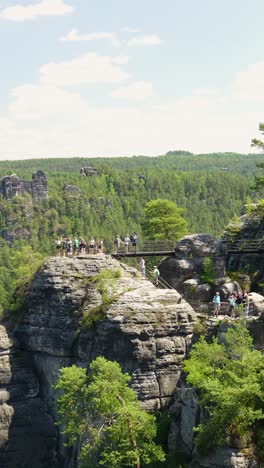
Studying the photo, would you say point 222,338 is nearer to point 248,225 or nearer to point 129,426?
point 129,426

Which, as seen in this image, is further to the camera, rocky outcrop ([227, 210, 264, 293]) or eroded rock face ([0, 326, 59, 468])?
rocky outcrop ([227, 210, 264, 293])

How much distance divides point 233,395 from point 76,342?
14051mm

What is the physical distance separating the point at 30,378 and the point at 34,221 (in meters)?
117

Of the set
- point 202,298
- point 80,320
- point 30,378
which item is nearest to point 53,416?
point 30,378

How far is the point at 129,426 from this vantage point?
2697 centimetres

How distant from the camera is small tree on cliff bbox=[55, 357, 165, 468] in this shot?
27.1 meters

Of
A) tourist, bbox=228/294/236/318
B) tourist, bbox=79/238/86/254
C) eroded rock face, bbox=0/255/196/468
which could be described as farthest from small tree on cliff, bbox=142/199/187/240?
tourist, bbox=228/294/236/318

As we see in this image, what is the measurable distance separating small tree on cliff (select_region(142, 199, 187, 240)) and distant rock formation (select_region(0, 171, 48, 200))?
339 feet

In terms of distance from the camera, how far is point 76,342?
3578cm

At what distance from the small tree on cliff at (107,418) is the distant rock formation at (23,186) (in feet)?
457

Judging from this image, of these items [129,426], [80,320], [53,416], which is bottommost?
[53,416]

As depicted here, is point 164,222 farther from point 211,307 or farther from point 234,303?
point 234,303

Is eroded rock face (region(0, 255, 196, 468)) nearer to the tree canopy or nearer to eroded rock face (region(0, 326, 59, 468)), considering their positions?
eroded rock face (region(0, 326, 59, 468))

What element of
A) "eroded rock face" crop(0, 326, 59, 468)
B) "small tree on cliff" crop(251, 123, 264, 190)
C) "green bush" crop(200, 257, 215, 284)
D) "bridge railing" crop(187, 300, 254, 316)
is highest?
"small tree on cliff" crop(251, 123, 264, 190)
